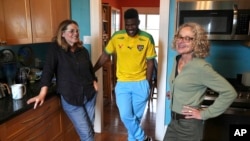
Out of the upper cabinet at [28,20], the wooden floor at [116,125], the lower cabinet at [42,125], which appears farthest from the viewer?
the wooden floor at [116,125]

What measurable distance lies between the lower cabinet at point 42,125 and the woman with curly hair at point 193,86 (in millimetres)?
1089

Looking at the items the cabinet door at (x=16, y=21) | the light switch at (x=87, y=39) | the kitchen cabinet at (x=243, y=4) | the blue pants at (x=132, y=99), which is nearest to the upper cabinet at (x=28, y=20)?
the cabinet door at (x=16, y=21)

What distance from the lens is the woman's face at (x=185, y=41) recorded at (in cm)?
142

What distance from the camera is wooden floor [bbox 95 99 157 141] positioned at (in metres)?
2.99

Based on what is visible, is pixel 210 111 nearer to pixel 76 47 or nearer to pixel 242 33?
pixel 242 33

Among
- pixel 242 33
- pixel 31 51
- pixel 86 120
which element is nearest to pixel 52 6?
pixel 31 51

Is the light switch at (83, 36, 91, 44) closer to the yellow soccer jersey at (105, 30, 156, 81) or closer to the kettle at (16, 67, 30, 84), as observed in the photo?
the yellow soccer jersey at (105, 30, 156, 81)

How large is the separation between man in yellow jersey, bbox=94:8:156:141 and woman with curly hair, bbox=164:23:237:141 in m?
0.76

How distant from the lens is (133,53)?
7.48ft

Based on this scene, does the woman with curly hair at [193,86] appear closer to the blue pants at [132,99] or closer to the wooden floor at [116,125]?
the blue pants at [132,99]

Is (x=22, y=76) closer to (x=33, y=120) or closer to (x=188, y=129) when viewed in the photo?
(x=33, y=120)

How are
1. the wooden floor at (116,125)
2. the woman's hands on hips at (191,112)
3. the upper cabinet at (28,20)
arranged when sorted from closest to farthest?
the woman's hands on hips at (191,112) → the upper cabinet at (28,20) → the wooden floor at (116,125)

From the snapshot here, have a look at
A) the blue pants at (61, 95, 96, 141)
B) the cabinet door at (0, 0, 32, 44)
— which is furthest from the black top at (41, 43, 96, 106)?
the cabinet door at (0, 0, 32, 44)

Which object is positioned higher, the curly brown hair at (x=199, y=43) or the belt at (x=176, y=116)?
the curly brown hair at (x=199, y=43)
